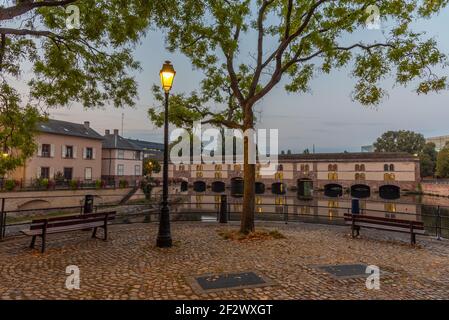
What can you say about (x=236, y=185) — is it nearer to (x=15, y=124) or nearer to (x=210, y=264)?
(x=15, y=124)

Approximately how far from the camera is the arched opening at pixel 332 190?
160 ft

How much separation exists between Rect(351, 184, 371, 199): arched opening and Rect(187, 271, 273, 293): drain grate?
47.2 m

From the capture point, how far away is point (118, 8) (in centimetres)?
771

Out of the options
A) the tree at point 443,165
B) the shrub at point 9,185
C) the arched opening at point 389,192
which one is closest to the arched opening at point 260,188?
the arched opening at point 389,192

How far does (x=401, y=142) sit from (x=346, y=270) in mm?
82395

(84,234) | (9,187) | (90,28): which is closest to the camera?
(90,28)

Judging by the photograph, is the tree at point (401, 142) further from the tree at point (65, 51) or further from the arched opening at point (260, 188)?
the tree at point (65, 51)

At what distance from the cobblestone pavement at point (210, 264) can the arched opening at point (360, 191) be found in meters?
41.8

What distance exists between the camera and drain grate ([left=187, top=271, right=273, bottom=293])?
4469 millimetres

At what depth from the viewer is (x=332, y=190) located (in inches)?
2111

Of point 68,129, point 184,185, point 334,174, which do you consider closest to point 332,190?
point 334,174
